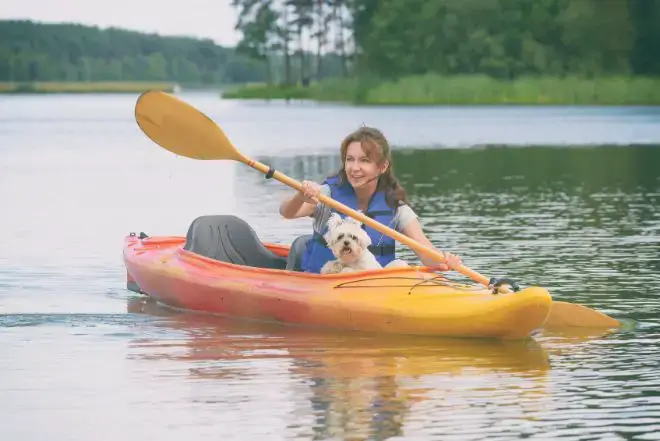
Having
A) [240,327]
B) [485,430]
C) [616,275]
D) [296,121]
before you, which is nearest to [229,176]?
[616,275]

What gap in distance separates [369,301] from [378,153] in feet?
2.78

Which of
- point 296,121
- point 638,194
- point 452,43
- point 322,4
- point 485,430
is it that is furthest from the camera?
point 322,4

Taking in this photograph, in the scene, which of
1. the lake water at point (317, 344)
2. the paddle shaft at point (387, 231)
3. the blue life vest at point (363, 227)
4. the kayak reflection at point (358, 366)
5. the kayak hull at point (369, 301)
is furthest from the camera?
the blue life vest at point (363, 227)

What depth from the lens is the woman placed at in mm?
10508

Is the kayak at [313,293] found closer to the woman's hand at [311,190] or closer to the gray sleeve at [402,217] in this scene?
the gray sleeve at [402,217]

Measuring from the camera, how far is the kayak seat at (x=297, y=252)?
11.2 meters

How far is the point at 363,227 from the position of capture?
10.9 meters

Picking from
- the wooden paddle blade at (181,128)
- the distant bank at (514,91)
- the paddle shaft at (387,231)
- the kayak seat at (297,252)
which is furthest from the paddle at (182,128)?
the distant bank at (514,91)

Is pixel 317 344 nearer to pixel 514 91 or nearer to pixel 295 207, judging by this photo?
pixel 295 207

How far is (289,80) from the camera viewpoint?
109 meters

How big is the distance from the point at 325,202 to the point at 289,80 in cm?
9887

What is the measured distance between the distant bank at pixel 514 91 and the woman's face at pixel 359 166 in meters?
56.9

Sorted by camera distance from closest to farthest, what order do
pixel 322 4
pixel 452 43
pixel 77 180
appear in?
pixel 77 180
pixel 452 43
pixel 322 4

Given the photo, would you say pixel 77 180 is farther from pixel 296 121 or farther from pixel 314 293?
pixel 296 121
